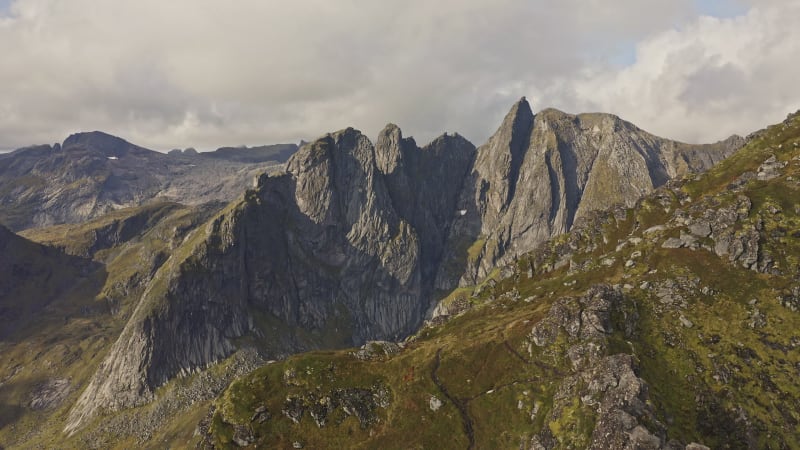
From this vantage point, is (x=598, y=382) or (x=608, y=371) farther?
(x=598, y=382)

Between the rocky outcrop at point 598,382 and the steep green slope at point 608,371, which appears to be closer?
Answer: the rocky outcrop at point 598,382

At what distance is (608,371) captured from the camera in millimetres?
115312

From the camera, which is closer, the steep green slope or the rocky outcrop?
the rocky outcrop

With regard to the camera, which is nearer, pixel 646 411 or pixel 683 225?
pixel 646 411

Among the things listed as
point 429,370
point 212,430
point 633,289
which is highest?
point 633,289

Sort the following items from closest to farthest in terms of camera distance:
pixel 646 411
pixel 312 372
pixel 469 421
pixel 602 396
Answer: pixel 646 411
pixel 602 396
pixel 469 421
pixel 312 372

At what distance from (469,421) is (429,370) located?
26.1m

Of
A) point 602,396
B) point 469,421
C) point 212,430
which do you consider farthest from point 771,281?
point 212,430

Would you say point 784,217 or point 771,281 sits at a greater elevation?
point 784,217

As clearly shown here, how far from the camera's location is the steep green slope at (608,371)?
116 m

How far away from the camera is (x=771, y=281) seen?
148m

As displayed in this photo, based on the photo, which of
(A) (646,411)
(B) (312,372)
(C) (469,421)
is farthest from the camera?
(B) (312,372)

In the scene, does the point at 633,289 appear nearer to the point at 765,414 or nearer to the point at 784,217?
the point at 765,414

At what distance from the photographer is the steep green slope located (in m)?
116
